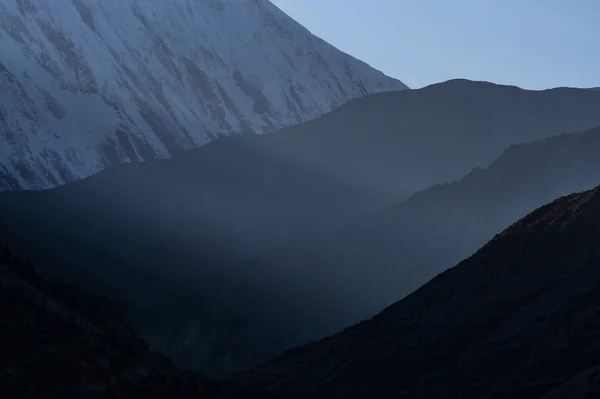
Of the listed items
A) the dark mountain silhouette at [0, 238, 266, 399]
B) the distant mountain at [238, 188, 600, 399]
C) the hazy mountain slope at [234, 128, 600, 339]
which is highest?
the hazy mountain slope at [234, 128, 600, 339]

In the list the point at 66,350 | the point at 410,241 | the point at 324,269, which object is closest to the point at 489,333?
the point at 66,350

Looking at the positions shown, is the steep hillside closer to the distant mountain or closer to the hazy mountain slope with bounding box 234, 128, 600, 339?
the hazy mountain slope with bounding box 234, 128, 600, 339

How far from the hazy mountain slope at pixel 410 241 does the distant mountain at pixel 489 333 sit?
181 ft

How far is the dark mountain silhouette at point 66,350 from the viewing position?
44.0 metres

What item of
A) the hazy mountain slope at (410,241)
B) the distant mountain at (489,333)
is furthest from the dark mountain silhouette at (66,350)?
the hazy mountain slope at (410,241)

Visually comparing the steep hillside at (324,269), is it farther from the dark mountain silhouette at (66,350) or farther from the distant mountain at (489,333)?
the dark mountain silhouette at (66,350)

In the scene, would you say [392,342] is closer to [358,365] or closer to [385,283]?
[358,365]

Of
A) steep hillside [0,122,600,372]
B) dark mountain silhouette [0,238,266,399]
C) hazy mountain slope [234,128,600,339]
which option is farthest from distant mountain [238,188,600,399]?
steep hillside [0,122,600,372]

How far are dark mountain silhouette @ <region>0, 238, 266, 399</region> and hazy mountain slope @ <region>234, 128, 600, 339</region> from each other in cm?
8640

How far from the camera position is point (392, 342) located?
83.4 m

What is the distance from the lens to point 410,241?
160 metres

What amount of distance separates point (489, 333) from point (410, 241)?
273 feet

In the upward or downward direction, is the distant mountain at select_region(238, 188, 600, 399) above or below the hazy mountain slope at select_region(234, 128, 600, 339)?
below

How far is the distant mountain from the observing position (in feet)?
230
